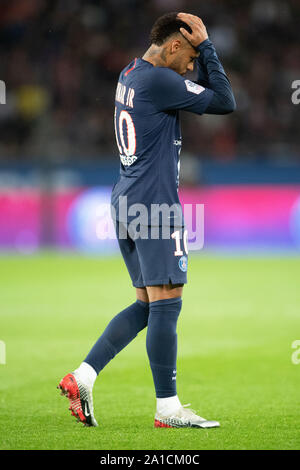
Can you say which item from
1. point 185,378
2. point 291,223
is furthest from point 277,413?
point 291,223

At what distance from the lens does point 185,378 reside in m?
5.41

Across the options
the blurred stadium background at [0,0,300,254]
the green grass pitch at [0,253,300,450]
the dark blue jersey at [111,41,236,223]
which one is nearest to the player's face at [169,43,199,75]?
the dark blue jersey at [111,41,236,223]

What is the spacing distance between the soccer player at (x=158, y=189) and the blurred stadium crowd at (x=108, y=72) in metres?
12.5

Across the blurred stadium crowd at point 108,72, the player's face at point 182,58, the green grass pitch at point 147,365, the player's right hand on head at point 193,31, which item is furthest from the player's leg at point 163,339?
the blurred stadium crowd at point 108,72

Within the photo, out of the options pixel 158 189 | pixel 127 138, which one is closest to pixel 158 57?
pixel 127 138

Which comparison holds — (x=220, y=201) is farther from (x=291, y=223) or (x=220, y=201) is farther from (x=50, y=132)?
(x=50, y=132)

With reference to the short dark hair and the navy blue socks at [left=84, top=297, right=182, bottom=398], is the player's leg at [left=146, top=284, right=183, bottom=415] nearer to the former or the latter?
the navy blue socks at [left=84, top=297, right=182, bottom=398]

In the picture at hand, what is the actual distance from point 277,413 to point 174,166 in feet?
4.78

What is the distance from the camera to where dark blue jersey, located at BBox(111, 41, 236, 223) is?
411 cm

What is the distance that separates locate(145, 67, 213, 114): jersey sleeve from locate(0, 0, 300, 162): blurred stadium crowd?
12.6 m

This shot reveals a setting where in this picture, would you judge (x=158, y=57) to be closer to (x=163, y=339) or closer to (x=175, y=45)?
(x=175, y=45)

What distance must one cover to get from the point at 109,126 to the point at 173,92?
553 inches

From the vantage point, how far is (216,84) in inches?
166

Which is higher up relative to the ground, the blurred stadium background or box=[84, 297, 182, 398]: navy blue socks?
the blurred stadium background
